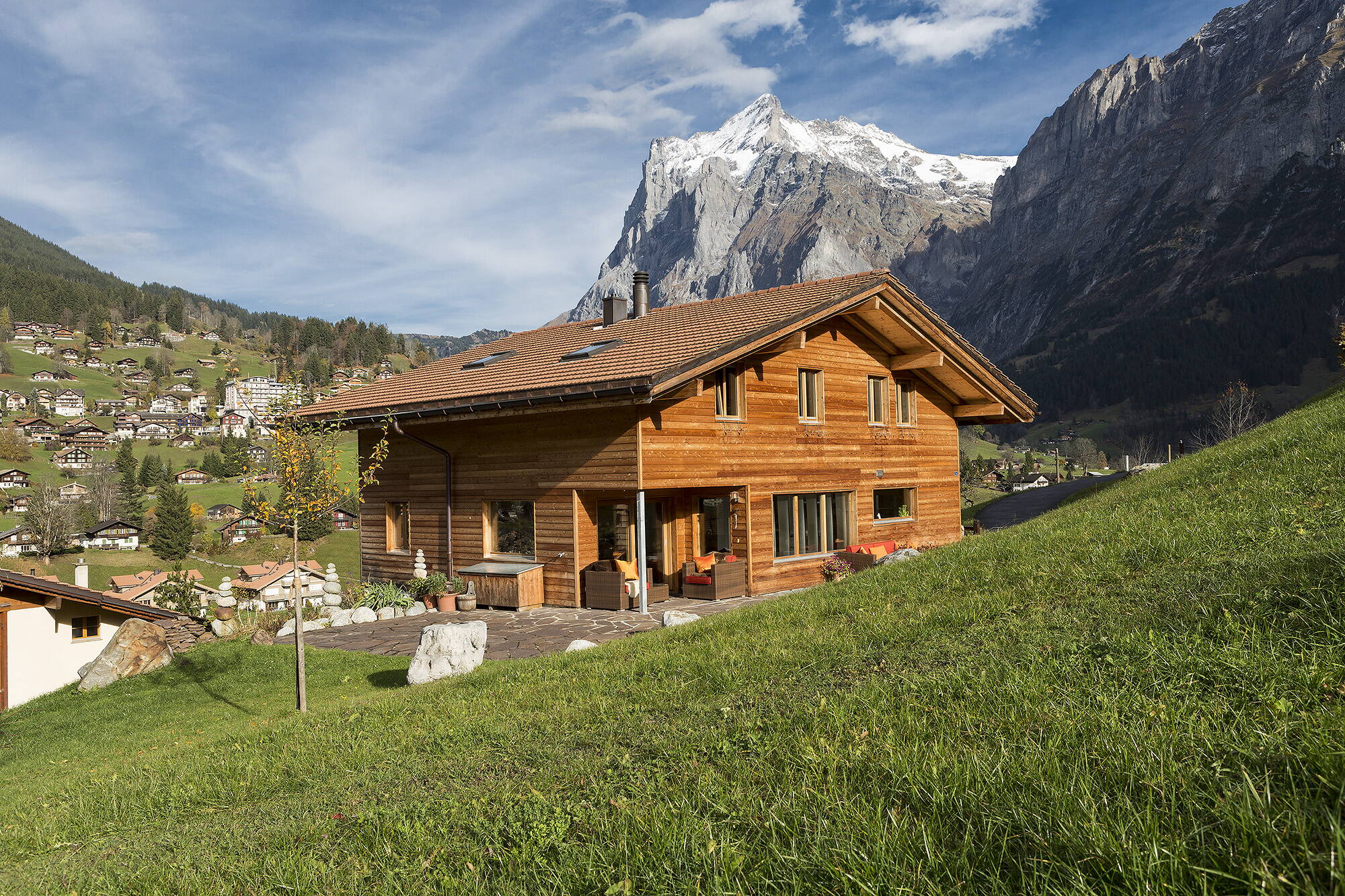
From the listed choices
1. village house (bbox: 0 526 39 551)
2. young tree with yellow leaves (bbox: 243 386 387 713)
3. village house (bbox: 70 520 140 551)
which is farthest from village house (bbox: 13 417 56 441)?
young tree with yellow leaves (bbox: 243 386 387 713)

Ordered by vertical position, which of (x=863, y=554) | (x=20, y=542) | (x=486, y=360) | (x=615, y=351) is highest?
(x=486, y=360)

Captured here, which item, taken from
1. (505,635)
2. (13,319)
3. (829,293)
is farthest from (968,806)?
(13,319)

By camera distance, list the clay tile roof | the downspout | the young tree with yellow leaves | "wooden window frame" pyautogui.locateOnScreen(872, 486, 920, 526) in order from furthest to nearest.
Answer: "wooden window frame" pyautogui.locateOnScreen(872, 486, 920, 526) < the downspout < the clay tile roof < the young tree with yellow leaves

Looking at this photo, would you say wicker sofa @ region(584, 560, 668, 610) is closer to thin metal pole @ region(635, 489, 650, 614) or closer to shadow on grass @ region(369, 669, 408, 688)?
thin metal pole @ region(635, 489, 650, 614)

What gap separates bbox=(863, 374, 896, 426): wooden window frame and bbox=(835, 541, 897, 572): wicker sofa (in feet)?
10.7

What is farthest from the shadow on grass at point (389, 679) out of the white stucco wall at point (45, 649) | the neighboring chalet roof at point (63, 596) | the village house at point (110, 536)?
the village house at point (110, 536)

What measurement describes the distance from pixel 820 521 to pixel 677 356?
6.48 meters

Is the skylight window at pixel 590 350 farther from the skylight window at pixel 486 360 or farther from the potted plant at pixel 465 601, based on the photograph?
the potted plant at pixel 465 601

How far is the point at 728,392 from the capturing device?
56.1ft

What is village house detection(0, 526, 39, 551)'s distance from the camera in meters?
Answer: 89.2

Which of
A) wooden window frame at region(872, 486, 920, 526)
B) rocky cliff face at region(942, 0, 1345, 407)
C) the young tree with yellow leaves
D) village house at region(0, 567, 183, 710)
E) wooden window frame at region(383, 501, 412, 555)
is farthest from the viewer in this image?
rocky cliff face at region(942, 0, 1345, 407)

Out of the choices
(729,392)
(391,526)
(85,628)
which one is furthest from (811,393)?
(85,628)

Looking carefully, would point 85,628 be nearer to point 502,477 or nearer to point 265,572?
point 502,477

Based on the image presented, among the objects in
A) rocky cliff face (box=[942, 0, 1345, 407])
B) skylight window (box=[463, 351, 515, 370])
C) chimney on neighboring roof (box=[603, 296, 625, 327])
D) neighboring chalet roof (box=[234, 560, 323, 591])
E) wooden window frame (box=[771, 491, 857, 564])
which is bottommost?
neighboring chalet roof (box=[234, 560, 323, 591])
